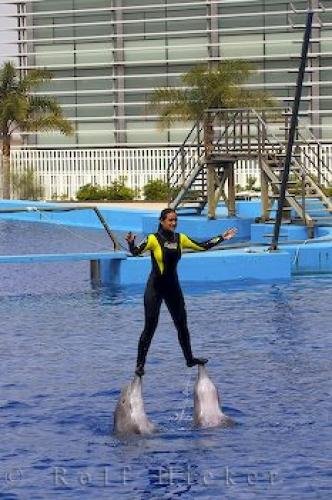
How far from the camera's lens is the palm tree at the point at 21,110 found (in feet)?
154

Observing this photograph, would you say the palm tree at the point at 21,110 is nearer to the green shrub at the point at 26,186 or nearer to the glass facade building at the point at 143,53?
the green shrub at the point at 26,186

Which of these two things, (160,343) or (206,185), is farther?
(206,185)

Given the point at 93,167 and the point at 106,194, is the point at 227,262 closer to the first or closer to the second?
the point at 106,194

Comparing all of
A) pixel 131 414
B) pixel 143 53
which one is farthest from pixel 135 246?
pixel 143 53

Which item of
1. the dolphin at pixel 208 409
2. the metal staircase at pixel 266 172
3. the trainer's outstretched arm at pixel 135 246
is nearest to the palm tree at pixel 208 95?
the metal staircase at pixel 266 172

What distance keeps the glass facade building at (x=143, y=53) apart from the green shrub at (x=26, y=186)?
646 centimetres

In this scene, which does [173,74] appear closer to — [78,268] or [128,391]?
[78,268]

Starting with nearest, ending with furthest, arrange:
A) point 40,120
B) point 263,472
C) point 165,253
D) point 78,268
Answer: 1. point 263,472
2. point 165,253
3. point 78,268
4. point 40,120

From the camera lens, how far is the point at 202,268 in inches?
900


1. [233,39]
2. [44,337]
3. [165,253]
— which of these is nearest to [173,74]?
[233,39]

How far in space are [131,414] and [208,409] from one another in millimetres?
718

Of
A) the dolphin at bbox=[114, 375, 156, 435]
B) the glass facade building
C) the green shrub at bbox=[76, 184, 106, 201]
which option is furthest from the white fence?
the dolphin at bbox=[114, 375, 156, 435]

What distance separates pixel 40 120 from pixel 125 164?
3971mm

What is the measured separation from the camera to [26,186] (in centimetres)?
4928
